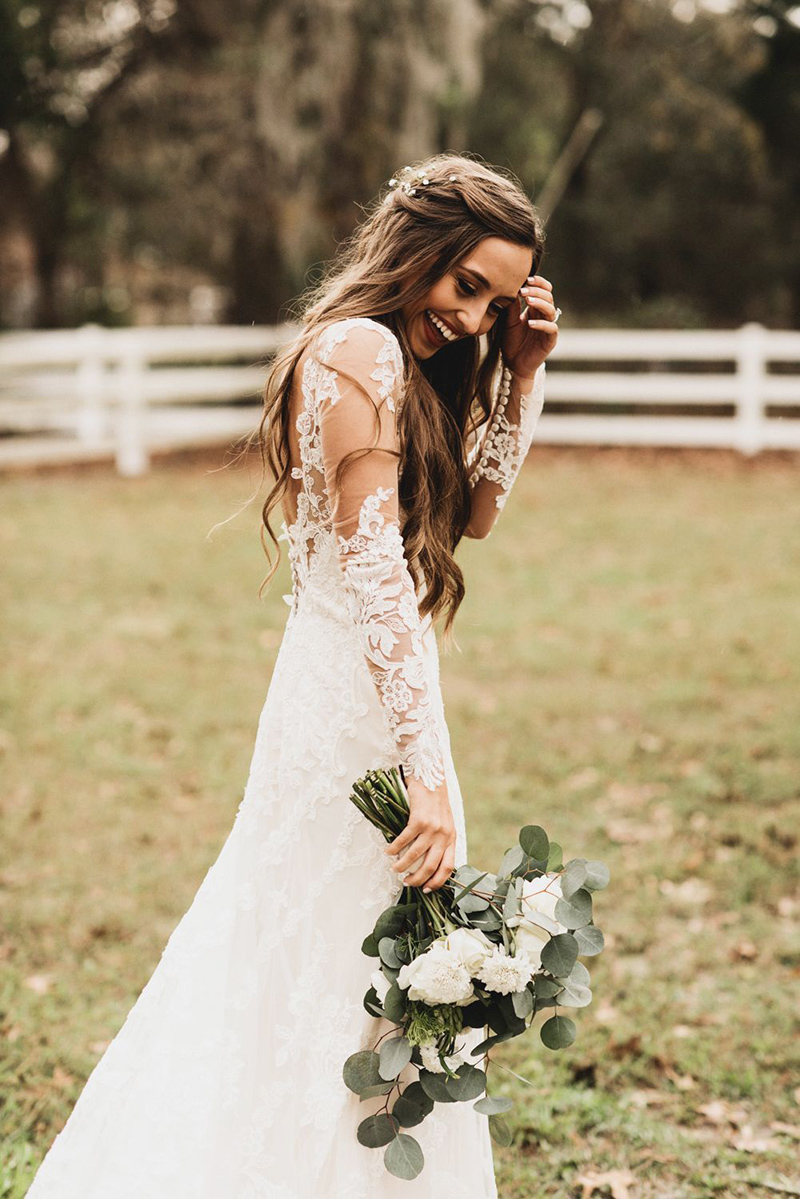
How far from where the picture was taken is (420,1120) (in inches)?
85.5

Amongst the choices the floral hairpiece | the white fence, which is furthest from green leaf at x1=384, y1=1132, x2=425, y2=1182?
the white fence

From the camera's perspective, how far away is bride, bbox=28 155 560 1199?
84.3 inches

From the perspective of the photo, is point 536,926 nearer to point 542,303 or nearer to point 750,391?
point 542,303

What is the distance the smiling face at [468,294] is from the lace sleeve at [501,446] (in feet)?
1.13

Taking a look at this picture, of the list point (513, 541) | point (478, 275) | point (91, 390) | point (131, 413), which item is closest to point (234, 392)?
point (91, 390)

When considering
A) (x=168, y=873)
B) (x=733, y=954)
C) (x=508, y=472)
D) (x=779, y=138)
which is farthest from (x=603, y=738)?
(x=779, y=138)

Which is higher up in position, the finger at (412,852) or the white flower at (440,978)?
the finger at (412,852)

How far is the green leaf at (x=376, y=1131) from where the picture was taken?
2.18 meters

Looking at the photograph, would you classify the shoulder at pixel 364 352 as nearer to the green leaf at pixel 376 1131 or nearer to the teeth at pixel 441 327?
the teeth at pixel 441 327

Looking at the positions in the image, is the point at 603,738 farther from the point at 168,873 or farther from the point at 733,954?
the point at 168,873

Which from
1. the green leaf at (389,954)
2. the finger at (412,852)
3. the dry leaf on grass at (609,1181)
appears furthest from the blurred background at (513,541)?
the green leaf at (389,954)

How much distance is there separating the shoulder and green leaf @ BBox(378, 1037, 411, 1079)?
42.6 inches

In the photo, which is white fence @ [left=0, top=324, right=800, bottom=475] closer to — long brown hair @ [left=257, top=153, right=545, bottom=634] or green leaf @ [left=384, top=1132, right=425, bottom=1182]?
long brown hair @ [left=257, top=153, right=545, bottom=634]

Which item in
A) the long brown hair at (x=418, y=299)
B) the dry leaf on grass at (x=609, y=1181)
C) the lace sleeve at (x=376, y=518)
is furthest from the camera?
the dry leaf on grass at (x=609, y=1181)
